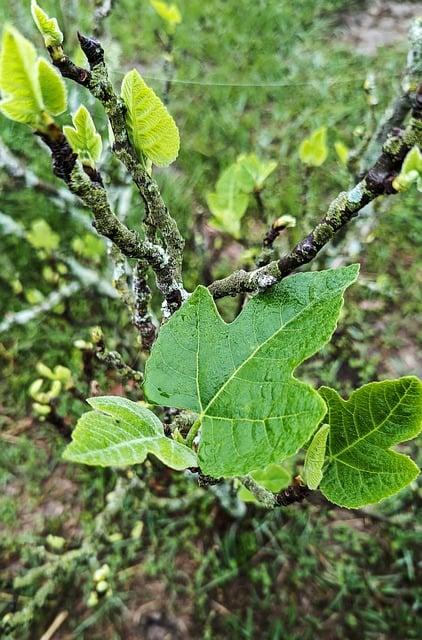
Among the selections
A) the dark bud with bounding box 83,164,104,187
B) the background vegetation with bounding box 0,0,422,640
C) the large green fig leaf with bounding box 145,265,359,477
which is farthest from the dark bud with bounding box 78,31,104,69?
the background vegetation with bounding box 0,0,422,640

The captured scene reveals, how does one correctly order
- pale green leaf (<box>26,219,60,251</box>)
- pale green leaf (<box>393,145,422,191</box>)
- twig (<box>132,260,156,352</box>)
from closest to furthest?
pale green leaf (<box>393,145,422,191</box>) → twig (<box>132,260,156,352</box>) → pale green leaf (<box>26,219,60,251</box>)

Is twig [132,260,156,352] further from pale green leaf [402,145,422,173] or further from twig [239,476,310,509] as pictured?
pale green leaf [402,145,422,173]

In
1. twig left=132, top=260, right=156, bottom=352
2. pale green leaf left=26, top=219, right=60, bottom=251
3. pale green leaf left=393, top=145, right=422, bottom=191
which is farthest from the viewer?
pale green leaf left=26, top=219, right=60, bottom=251

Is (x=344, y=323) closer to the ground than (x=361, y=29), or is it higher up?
closer to the ground

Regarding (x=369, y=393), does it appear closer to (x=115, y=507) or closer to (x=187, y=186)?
(x=115, y=507)

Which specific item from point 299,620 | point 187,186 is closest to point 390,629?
point 299,620

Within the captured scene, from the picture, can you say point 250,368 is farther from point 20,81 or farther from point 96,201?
point 20,81

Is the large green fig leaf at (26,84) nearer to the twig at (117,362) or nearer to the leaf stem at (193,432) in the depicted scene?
the leaf stem at (193,432)
